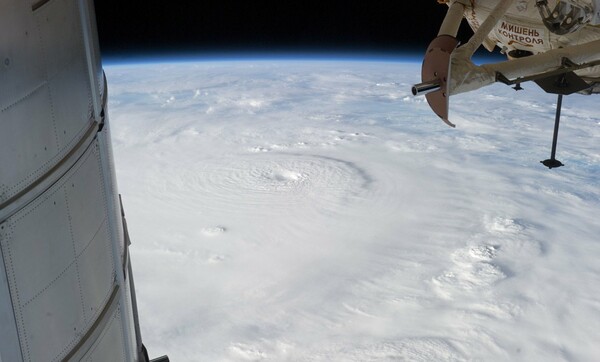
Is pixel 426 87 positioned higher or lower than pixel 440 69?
lower

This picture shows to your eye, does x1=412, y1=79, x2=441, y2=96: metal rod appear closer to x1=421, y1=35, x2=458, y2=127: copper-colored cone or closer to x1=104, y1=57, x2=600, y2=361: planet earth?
x1=421, y1=35, x2=458, y2=127: copper-colored cone

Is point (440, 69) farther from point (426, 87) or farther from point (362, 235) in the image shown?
point (362, 235)

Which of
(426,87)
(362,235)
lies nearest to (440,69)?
(426,87)

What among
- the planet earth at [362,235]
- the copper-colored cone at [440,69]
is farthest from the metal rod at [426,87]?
the planet earth at [362,235]

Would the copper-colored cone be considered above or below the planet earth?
above

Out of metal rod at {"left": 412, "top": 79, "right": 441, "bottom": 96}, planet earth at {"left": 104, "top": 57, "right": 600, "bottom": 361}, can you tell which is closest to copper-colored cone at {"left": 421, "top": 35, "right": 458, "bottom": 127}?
metal rod at {"left": 412, "top": 79, "right": 441, "bottom": 96}

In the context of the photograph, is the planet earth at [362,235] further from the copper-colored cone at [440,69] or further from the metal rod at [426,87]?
the metal rod at [426,87]

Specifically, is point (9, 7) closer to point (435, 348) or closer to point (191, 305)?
point (435, 348)
